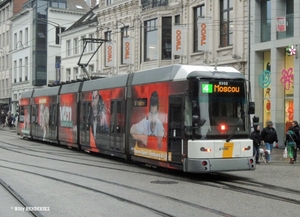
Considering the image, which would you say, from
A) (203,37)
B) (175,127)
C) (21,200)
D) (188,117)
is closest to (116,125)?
(175,127)

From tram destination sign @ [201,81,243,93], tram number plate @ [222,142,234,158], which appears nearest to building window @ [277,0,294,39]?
tram destination sign @ [201,81,243,93]

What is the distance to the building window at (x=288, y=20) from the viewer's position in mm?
27781

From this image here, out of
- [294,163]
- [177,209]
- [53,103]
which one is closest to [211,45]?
[53,103]

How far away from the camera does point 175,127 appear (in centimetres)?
1544

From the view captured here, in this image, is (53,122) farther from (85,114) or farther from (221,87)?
(221,87)

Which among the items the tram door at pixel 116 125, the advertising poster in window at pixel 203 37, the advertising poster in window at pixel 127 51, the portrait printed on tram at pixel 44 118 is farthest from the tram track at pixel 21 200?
the advertising poster in window at pixel 127 51

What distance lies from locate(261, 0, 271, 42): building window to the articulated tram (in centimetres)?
1155

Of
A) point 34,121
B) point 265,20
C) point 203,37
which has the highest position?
point 265,20

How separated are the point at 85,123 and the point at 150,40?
53.8ft

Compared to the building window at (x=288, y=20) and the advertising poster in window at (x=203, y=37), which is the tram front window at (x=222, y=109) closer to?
the building window at (x=288, y=20)

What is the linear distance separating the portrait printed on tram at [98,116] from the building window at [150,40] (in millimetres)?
15790

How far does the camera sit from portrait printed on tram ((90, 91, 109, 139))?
69.7 feet

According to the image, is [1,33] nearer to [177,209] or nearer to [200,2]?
[200,2]

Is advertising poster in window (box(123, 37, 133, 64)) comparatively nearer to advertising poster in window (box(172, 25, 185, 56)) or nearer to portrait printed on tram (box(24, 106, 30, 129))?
advertising poster in window (box(172, 25, 185, 56))
